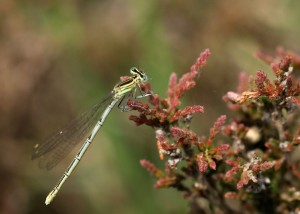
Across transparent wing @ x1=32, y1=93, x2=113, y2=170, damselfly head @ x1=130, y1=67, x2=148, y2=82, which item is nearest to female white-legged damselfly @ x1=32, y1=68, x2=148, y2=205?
transparent wing @ x1=32, y1=93, x2=113, y2=170

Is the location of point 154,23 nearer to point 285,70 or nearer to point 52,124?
point 52,124

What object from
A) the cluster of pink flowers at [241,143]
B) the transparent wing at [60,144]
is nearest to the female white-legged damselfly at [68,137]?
the transparent wing at [60,144]

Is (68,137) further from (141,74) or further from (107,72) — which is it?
(107,72)

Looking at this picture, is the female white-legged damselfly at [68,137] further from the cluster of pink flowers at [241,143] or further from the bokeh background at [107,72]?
the cluster of pink flowers at [241,143]

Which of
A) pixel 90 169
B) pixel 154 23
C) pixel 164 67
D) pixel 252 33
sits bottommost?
pixel 90 169

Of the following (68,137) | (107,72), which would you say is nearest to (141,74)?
(68,137)

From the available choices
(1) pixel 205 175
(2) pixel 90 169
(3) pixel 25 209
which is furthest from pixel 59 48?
(1) pixel 205 175

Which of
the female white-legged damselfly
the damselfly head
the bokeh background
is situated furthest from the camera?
the bokeh background

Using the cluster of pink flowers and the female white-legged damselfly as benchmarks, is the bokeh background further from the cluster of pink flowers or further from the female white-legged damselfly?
the cluster of pink flowers
